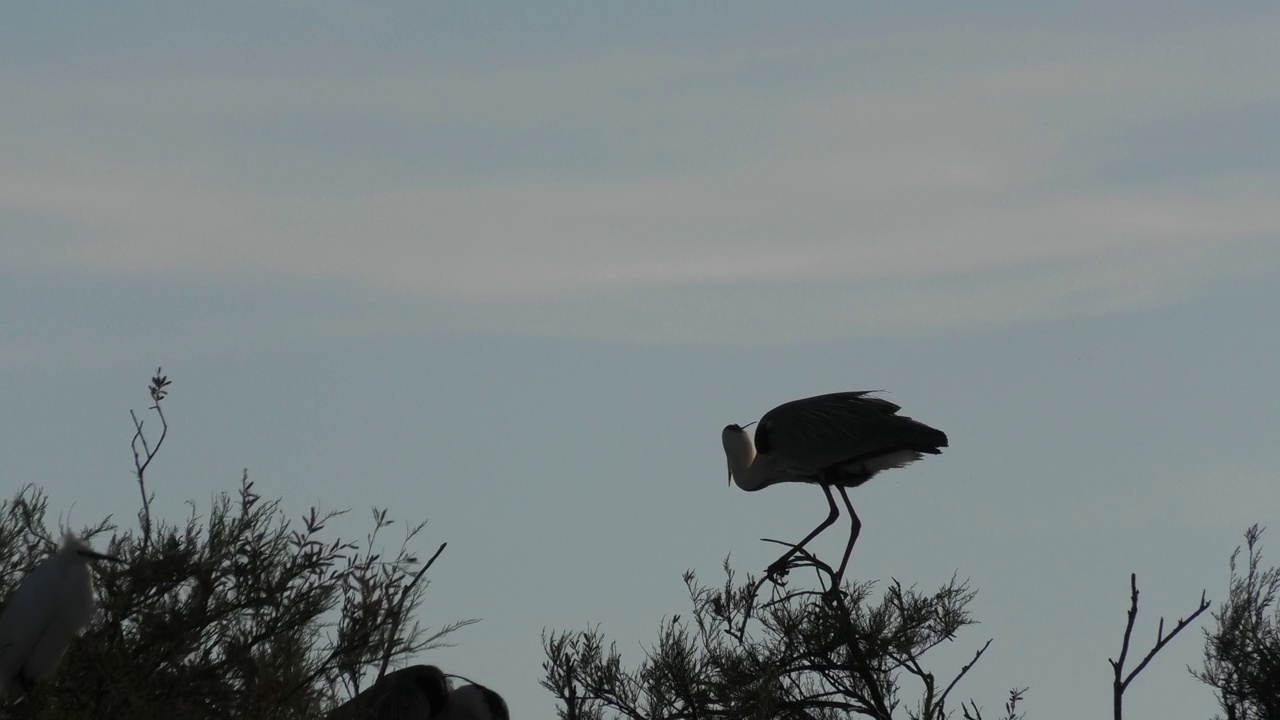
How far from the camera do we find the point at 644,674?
6.95 m

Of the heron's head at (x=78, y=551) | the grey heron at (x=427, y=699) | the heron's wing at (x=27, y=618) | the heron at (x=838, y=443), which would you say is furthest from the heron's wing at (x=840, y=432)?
the heron's wing at (x=27, y=618)

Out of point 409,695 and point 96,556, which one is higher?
point 96,556

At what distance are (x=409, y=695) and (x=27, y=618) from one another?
7.26 feet

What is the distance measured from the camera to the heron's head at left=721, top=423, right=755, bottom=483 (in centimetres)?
1119

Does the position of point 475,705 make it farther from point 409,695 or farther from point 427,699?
point 409,695

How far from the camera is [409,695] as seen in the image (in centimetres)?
677

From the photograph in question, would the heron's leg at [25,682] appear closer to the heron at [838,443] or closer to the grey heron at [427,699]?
the grey heron at [427,699]

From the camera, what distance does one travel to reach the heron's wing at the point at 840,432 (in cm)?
1000

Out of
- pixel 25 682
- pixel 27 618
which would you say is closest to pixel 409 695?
pixel 25 682

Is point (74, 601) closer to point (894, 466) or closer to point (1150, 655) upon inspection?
point (1150, 655)

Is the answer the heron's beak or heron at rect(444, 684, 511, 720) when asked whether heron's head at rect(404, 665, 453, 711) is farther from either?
the heron's beak

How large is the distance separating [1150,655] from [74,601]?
327 cm

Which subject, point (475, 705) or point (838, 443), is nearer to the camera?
point (475, 705)

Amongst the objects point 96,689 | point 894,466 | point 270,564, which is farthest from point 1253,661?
point 96,689
